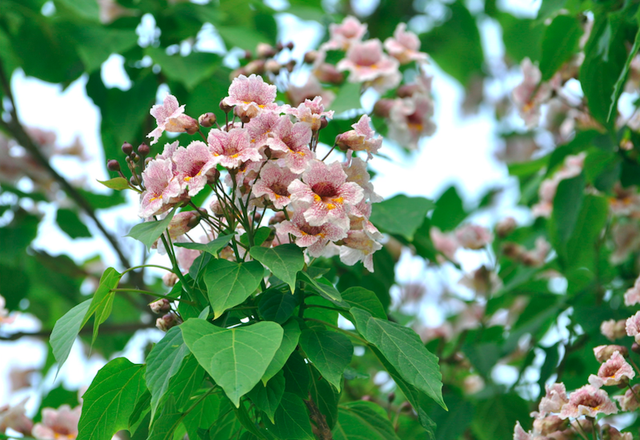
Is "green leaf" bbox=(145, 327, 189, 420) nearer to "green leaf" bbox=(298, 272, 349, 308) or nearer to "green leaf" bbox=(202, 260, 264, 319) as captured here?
"green leaf" bbox=(202, 260, 264, 319)

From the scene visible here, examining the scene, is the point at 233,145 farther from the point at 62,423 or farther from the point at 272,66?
the point at 62,423

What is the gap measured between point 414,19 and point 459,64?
1.35 feet

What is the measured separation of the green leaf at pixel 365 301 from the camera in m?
1.35

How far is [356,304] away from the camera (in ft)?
4.43

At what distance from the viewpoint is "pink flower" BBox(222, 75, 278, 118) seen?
132 centimetres

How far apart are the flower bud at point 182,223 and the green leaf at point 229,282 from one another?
0.43 feet

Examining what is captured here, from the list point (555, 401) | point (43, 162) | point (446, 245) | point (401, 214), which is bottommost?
point (446, 245)

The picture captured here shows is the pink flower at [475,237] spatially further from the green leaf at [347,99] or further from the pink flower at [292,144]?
the pink flower at [292,144]

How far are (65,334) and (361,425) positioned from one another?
2.21 ft

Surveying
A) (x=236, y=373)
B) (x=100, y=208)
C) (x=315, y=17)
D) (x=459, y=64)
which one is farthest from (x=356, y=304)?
(x=459, y=64)

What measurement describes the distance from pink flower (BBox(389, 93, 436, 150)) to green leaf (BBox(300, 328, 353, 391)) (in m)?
1.26

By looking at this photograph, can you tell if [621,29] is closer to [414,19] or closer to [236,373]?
[236,373]

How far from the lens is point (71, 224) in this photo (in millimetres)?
3043

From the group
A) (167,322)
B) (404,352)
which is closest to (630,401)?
(404,352)
